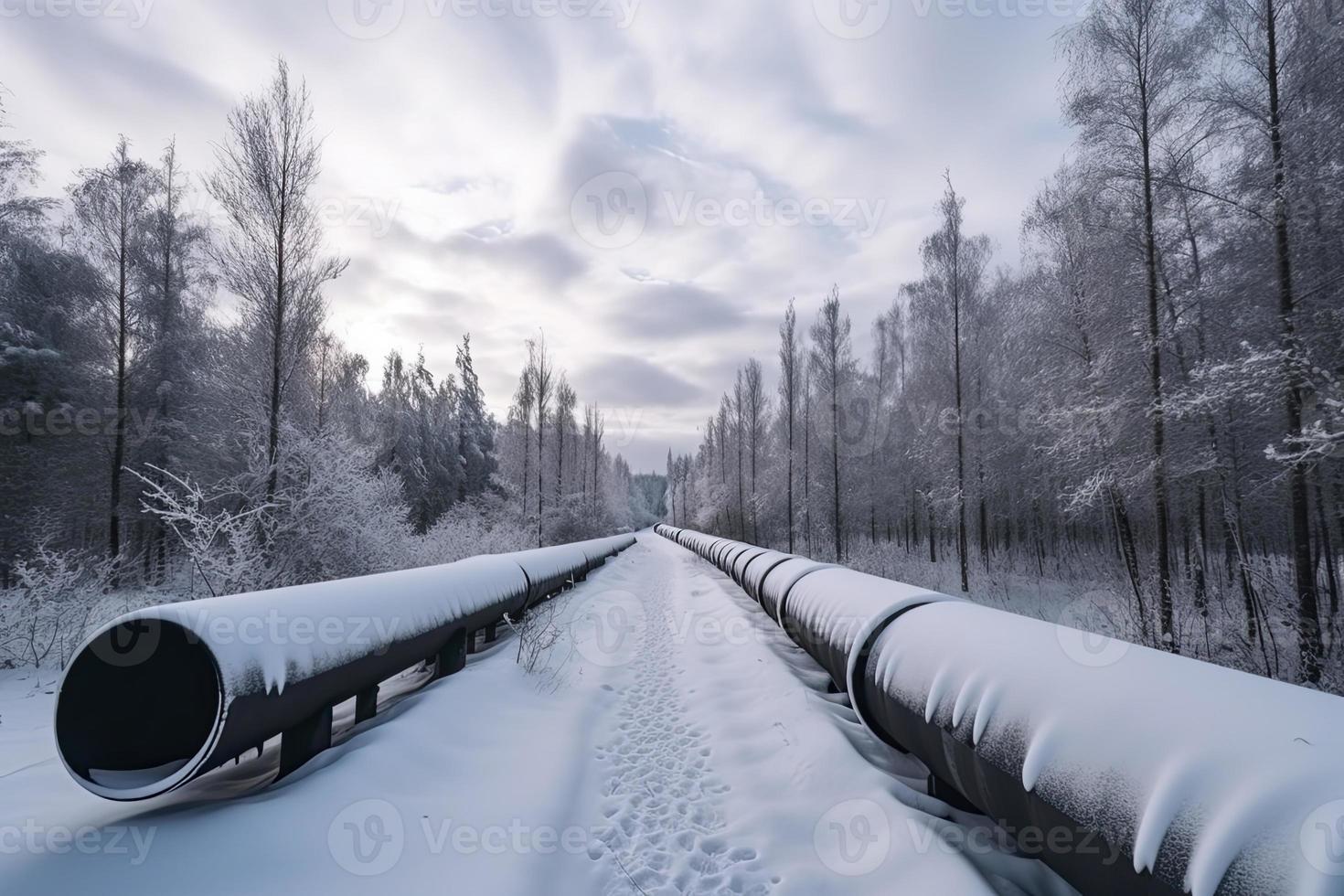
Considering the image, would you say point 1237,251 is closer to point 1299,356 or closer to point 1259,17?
point 1299,356

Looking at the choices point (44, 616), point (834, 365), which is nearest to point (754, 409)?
point (834, 365)

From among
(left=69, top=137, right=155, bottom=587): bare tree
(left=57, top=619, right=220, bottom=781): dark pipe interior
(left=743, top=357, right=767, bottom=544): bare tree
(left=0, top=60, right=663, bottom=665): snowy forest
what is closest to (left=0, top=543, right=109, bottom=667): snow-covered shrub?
(left=0, top=60, right=663, bottom=665): snowy forest

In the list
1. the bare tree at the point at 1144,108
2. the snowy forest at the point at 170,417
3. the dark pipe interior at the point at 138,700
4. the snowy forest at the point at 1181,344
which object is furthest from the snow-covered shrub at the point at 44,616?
the bare tree at the point at 1144,108

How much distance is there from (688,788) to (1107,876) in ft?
7.54

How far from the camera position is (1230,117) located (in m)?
7.27

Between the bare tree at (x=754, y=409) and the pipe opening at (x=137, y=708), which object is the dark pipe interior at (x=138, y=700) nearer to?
the pipe opening at (x=137, y=708)

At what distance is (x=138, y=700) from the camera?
2363 millimetres

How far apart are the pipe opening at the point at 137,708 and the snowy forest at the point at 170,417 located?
3.37m

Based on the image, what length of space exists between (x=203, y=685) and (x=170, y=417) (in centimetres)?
1715

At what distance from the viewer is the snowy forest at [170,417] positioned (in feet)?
25.0

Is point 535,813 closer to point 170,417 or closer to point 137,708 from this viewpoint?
point 137,708

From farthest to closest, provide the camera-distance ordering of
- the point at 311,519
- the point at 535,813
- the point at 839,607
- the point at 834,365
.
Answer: the point at 834,365 → the point at 311,519 → the point at 839,607 → the point at 535,813

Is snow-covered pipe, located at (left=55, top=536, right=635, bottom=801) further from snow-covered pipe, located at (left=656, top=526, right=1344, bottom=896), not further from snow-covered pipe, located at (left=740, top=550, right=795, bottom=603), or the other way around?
snow-covered pipe, located at (left=740, top=550, right=795, bottom=603)

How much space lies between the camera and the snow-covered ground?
79.0 inches
